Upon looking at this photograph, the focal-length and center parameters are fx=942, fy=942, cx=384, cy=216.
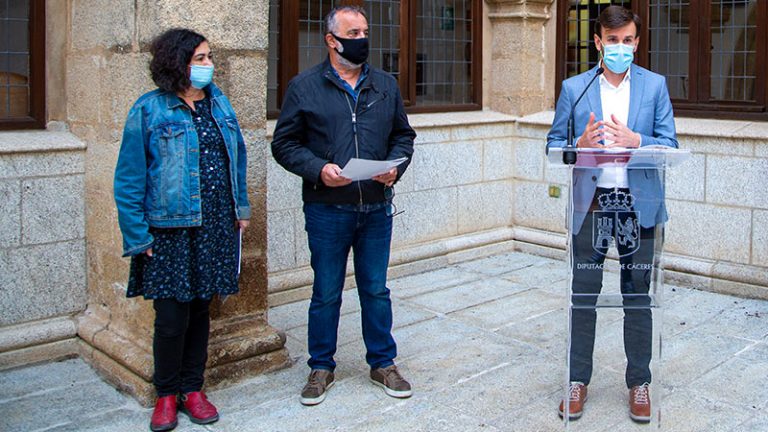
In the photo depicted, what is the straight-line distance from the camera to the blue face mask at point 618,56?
4.21 m

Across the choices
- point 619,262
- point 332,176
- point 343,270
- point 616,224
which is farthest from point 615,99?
point 343,270

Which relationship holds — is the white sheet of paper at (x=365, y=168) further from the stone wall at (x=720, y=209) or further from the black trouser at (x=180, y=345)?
the stone wall at (x=720, y=209)

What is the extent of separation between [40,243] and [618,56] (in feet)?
10.7

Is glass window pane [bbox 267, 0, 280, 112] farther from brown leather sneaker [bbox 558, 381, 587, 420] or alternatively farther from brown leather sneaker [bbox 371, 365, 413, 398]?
brown leather sneaker [bbox 558, 381, 587, 420]

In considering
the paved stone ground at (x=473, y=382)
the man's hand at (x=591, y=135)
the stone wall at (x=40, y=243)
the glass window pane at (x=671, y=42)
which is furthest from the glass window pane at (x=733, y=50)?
the stone wall at (x=40, y=243)

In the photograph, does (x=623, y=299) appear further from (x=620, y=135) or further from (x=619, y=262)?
(x=620, y=135)

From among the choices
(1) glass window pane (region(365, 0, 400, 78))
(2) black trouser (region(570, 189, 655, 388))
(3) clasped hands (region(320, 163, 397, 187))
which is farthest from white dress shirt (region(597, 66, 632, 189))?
(1) glass window pane (region(365, 0, 400, 78))

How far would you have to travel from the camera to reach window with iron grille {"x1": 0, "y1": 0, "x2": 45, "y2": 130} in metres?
5.41

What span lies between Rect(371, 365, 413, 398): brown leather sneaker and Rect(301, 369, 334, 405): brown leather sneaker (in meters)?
0.24

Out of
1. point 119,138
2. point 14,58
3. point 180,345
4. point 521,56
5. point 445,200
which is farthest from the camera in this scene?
point 521,56

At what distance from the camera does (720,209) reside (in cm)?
702

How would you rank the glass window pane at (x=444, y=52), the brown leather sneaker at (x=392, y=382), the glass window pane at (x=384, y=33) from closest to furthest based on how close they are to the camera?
the brown leather sneaker at (x=392, y=382), the glass window pane at (x=384, y=33), the glass window pane at (x=444, y=52)

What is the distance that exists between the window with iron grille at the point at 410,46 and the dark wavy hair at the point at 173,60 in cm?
253

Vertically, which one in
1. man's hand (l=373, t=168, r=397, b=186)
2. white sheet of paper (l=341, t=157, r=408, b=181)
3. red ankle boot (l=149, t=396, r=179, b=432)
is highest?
white sheet of paper (l=341, t=157, r=408, b=181)
